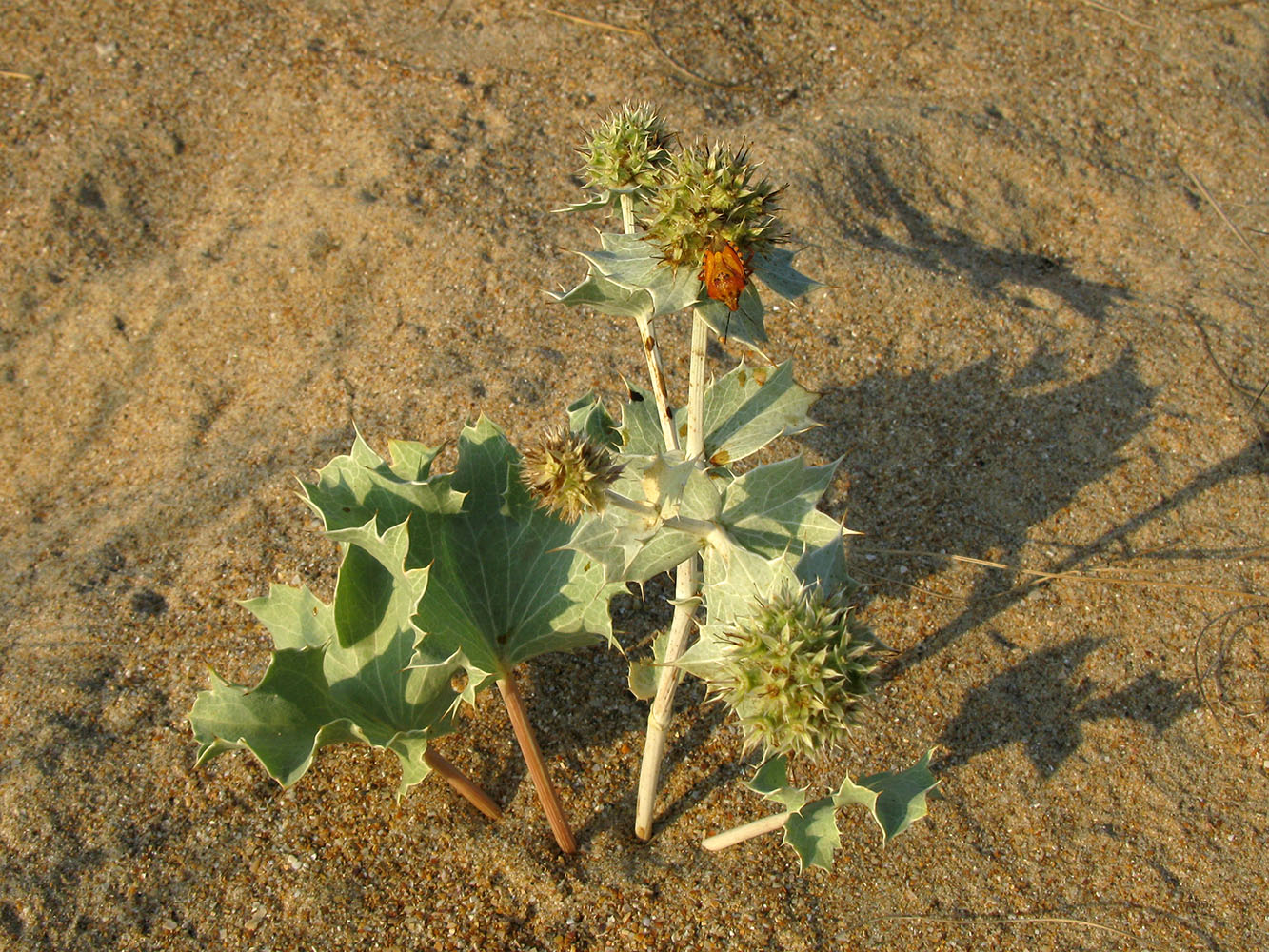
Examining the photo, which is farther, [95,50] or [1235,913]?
[95,50]

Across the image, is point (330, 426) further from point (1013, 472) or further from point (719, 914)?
point (1013, 472)

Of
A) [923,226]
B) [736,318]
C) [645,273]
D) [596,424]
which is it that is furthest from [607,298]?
[923,226]

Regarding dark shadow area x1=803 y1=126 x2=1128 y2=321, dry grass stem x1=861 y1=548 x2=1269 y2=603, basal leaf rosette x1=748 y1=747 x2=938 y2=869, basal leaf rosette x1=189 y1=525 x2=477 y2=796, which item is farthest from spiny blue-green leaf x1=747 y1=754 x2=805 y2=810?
dark shadow area x1=803 y1=126 x2=1128 y2=321

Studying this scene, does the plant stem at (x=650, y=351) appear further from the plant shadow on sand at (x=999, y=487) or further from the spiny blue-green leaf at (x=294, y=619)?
the plant shadow on sand at (x=999, y=487)

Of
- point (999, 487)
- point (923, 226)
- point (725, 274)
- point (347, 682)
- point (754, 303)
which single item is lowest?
point (999, 487)

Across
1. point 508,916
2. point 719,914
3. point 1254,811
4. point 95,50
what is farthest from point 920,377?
point 95,50

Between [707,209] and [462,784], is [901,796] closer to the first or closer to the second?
[462,784]

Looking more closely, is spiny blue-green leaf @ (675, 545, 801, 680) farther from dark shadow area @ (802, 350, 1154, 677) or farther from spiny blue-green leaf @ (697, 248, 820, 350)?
dark shadow area @ (802, 350, 1154, 677)
